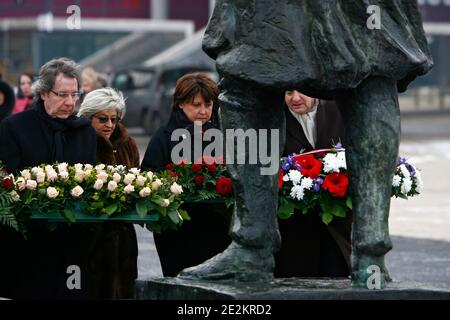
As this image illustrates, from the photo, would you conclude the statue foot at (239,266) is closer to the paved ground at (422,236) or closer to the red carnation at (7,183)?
the red carnation at (7,183)

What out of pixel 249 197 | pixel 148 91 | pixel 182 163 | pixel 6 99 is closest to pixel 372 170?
pixel 249 197

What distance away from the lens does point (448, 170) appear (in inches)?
936

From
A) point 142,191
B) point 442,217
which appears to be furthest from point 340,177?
point 442,217

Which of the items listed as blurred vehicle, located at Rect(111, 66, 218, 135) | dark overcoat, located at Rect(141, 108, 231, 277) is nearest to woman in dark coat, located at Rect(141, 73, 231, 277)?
dark overcoat, located at Rect(141, 108, 231, 277)

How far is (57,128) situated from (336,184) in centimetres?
163

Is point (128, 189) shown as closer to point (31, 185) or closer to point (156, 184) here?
point (156, 184)

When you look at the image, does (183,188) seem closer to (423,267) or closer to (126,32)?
(423,267)

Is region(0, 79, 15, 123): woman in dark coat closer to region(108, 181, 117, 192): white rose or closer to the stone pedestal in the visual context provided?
region(108, 181, 117, 192): white rose

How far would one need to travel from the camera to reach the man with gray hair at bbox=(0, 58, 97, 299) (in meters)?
8.02

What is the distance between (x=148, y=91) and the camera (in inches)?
1303

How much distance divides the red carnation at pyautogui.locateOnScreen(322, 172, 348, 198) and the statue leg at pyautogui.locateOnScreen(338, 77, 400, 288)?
169cm

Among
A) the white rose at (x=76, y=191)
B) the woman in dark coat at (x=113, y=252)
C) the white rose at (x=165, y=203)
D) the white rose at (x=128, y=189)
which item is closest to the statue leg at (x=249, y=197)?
the white rose at (x=165, y=203)

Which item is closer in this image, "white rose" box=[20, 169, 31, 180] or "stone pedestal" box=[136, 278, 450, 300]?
"stone pedestal" box=[136, 278, 450, 300]
